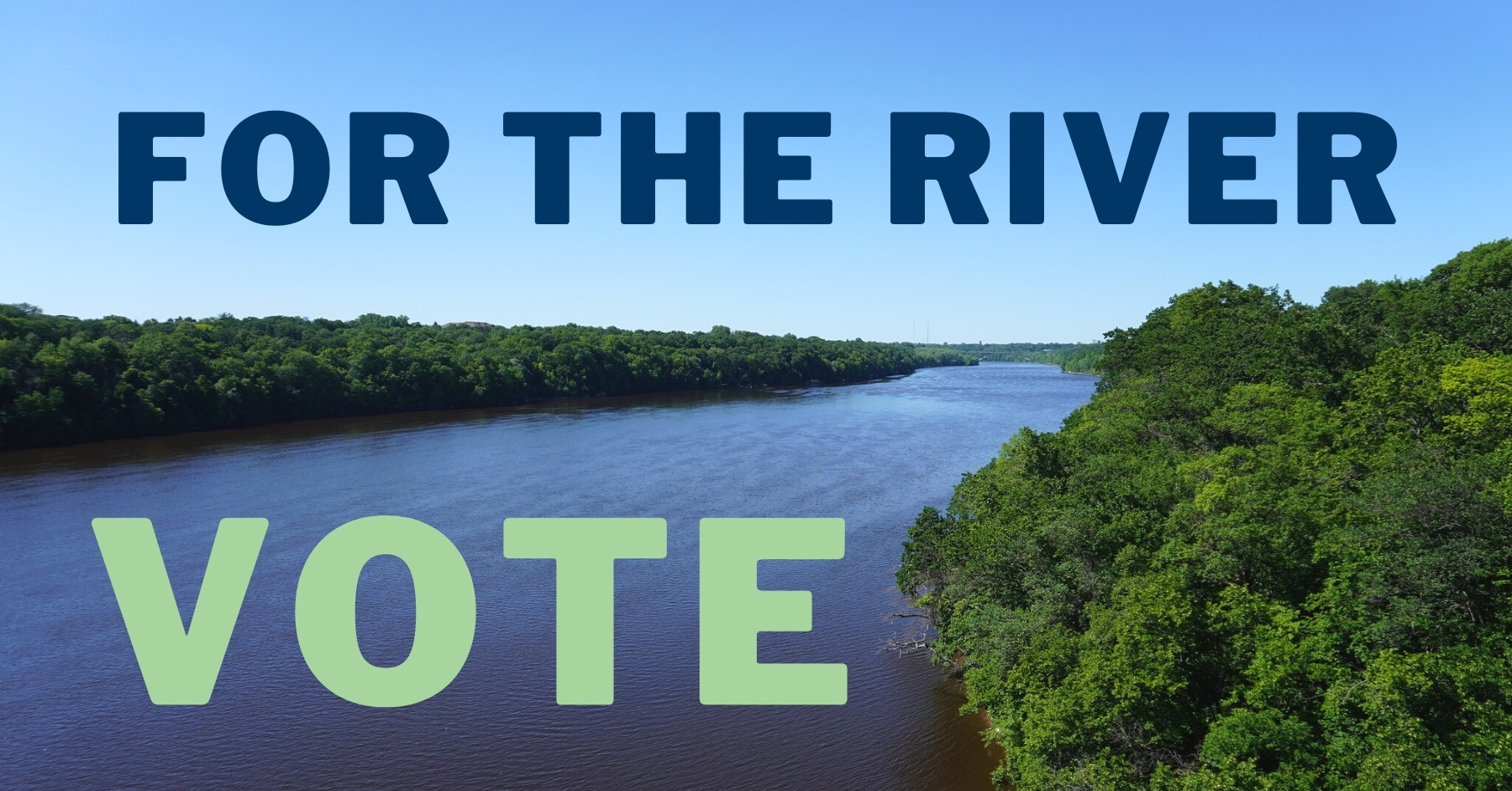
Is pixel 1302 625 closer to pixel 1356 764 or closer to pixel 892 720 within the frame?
pixel 1356 764

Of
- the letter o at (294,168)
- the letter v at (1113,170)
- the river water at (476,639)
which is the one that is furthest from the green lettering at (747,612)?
the letter o at (294,168)

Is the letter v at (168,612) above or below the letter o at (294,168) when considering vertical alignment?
below

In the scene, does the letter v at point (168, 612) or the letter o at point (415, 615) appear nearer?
the letter o at point (415, 615)

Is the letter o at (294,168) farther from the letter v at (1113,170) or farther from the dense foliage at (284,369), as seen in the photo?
the dense foliage at (284,369)

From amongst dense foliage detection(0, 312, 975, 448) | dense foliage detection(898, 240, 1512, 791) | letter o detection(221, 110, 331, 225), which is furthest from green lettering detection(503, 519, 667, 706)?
dense foliage detection(0, 312, 975, 448)

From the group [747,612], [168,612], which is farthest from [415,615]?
[747,612]

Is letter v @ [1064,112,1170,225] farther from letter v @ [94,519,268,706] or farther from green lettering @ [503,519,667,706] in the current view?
letter v @ [94,519,268,706]

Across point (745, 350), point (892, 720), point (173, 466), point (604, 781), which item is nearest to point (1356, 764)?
point (892, 720)
